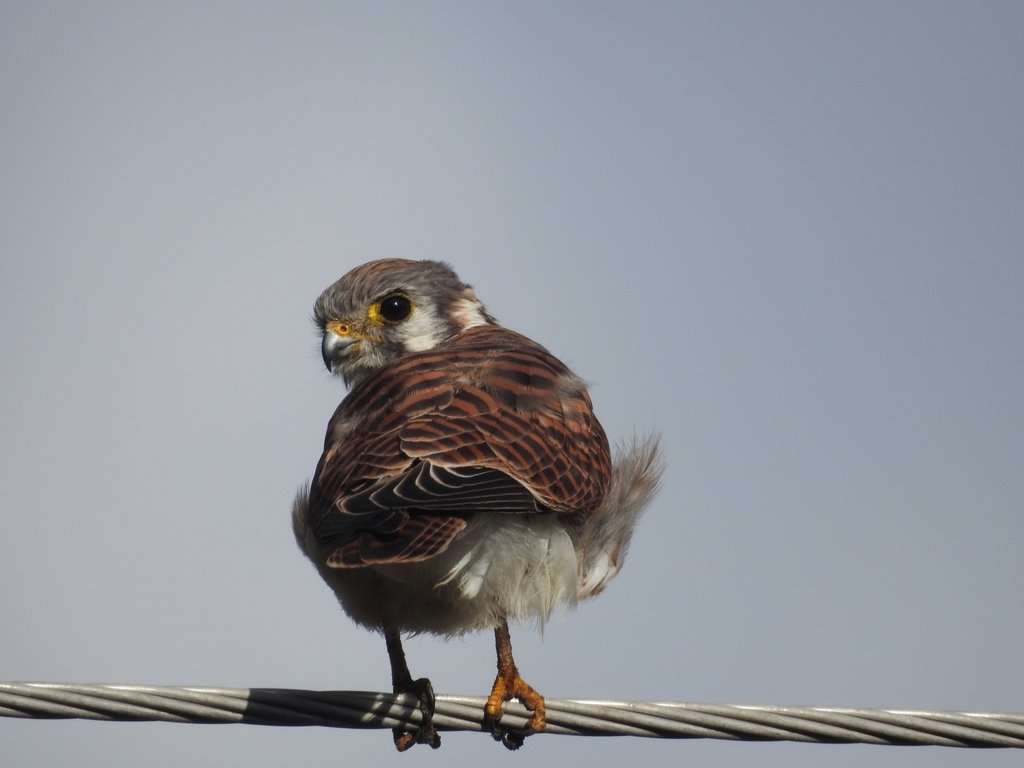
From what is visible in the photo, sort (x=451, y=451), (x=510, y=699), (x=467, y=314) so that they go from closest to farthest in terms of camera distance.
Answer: (x=451, y=451) < (x=510, y=699) < (x=467, y=314)

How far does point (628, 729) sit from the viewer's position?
Result: 10.4ft

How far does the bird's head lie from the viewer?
5441mm

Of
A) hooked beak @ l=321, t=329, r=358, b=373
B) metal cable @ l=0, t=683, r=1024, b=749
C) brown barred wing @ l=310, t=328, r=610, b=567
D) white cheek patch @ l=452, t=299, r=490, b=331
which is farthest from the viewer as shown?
white cheek patch @ l=452, t=299, r=490, b=331

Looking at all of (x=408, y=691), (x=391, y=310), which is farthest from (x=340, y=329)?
(x=408, y=691)

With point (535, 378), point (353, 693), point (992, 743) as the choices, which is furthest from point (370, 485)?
point (992, 743)

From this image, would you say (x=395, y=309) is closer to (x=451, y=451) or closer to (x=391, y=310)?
(x=391, y=310)

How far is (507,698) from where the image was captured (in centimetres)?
400

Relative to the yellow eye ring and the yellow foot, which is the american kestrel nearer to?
the yellow foot

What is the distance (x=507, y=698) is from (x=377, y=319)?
2.03 m

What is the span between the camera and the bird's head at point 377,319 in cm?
544

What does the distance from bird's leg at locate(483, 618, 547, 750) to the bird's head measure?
1.60m

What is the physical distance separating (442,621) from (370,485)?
746 mm

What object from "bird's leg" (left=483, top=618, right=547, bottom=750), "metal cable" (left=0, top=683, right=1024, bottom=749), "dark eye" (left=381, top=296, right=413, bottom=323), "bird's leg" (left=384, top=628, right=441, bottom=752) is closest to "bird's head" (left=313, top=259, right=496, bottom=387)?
"dark eye" (left=381, top=296, right=413, bottom=323)

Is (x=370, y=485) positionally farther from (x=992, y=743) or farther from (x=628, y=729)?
(x=992, y=743)
